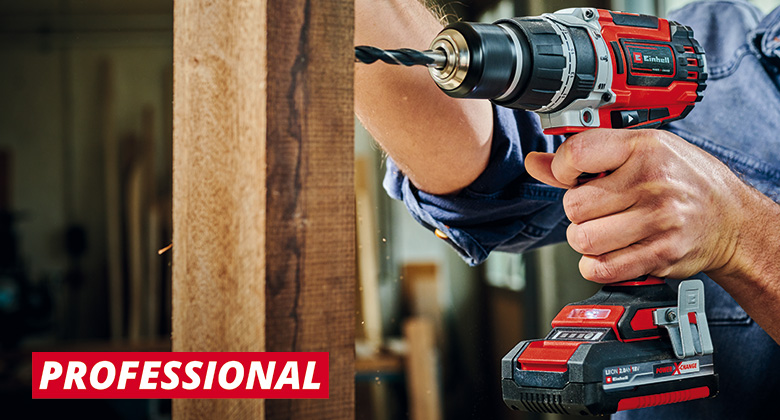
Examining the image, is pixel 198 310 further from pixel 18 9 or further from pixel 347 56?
pixel 18 9

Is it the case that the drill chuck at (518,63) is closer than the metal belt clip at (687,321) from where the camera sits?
Yes

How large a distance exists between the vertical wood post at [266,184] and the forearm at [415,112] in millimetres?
292

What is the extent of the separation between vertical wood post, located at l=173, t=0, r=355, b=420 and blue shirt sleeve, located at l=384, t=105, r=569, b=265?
18.1 inches

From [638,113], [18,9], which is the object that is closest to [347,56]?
[638,113]

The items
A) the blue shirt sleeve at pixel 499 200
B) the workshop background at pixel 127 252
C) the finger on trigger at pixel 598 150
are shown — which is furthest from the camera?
the workshop background at pixel 127 252

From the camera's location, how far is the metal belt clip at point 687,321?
0.68 metres

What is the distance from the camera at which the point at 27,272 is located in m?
3.14

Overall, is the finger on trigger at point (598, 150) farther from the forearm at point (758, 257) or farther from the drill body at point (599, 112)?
the forearm at point (758, 257)

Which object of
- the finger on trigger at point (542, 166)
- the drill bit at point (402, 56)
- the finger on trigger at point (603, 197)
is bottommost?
the finger on trigger at point (603, 197)

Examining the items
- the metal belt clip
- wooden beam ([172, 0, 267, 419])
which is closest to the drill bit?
wooden beam ([172, 0, 267, 419])

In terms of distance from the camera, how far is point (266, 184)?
0.36 metres

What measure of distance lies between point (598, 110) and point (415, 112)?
0.21m

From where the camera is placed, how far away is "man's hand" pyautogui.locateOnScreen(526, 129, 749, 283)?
2.10ft

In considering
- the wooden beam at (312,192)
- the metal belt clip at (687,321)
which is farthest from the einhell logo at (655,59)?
the wooden beam at (312,192)
